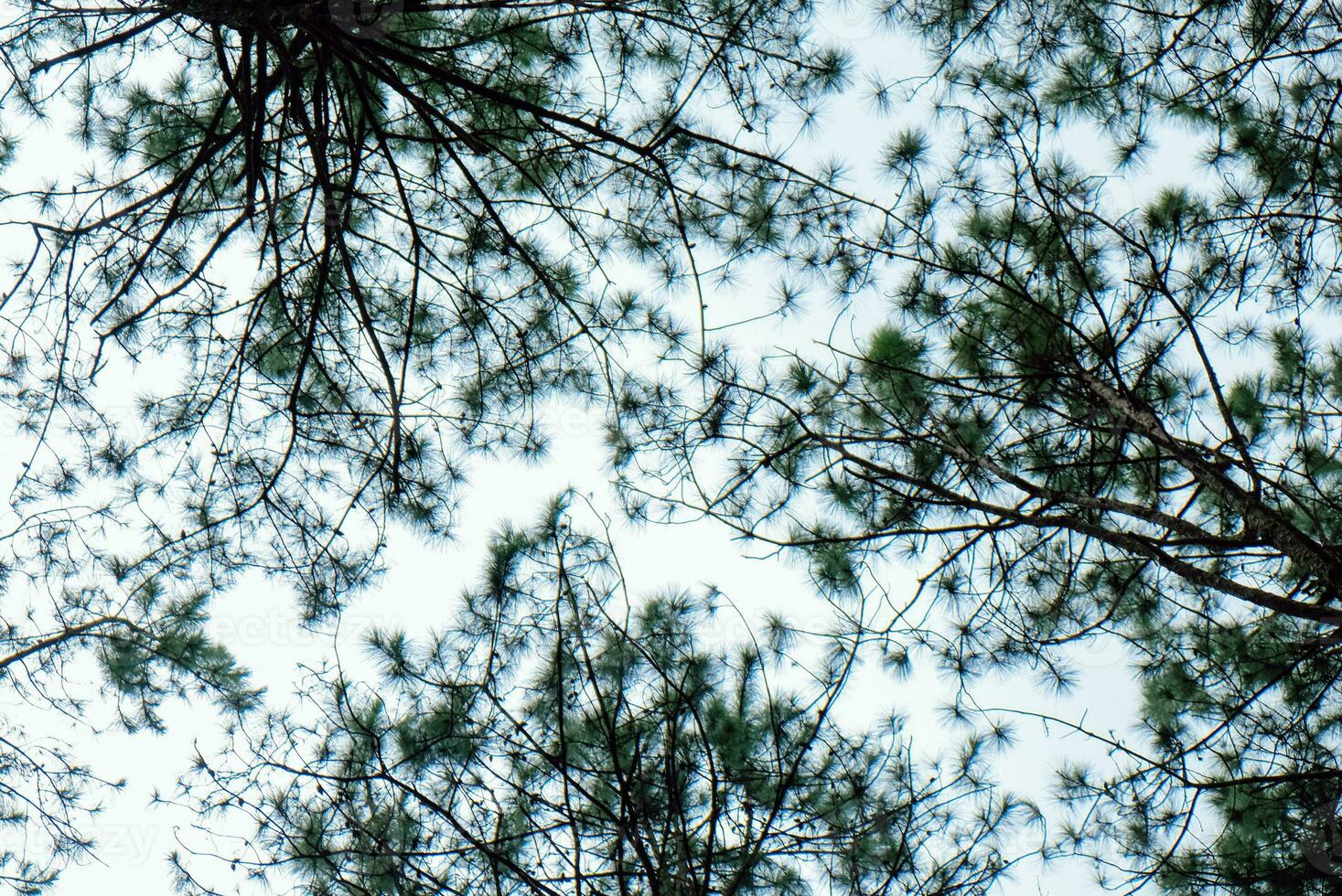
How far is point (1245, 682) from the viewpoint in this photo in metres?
3.22

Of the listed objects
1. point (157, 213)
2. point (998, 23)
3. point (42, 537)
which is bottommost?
point (42, 537)

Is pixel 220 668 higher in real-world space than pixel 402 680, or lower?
higher

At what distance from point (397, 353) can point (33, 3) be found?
1.56 meters

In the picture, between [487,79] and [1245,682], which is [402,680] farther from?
[1245,682]

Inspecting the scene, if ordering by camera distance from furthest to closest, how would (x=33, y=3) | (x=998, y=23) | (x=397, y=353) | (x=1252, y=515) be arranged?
(x=397, y=353), (x=998, y=23), (x=33, y=3), (x=1252, y=515)

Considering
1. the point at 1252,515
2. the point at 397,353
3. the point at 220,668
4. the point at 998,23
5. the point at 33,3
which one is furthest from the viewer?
the point at 220,668

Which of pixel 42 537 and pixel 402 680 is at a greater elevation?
pixel 42 537

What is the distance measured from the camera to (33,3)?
2.65 metres

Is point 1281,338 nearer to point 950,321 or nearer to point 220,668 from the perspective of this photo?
point 950,321

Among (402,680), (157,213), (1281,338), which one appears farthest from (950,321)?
(157,213)

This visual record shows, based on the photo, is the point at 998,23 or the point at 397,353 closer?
the point at 998,23

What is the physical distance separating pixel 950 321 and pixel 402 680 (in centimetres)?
249

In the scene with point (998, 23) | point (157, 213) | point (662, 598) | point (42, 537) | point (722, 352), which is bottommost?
point (662, 598)

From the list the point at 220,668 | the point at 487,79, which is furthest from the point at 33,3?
the point at 220,668
